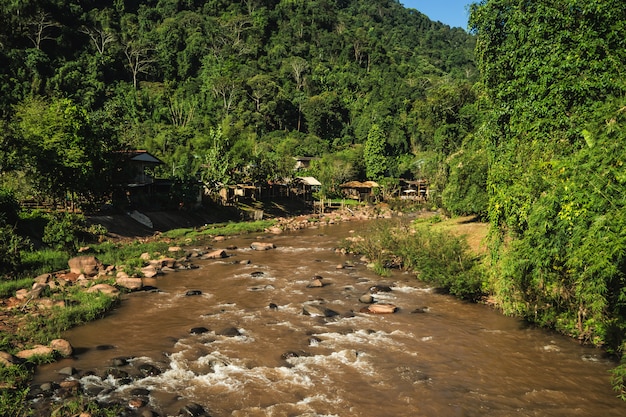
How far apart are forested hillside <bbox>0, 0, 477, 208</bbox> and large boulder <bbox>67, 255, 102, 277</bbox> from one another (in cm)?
911

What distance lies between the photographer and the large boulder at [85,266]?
19016 millimetres

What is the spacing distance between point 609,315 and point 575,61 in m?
6.32

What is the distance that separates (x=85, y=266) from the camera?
63.6 ft

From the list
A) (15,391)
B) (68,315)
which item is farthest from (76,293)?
(15,391)

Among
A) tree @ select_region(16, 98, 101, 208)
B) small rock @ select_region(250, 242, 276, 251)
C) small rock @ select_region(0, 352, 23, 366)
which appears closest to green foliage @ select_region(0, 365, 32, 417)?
small rock @ select_region(0, 352, 23, 366)

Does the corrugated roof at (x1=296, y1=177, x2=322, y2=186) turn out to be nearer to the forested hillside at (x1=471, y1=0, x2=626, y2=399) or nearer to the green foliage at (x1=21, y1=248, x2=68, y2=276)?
the green foliage at (x1=21, y1=248, x2=68, y2=276)

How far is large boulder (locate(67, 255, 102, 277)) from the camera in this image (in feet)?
62.4

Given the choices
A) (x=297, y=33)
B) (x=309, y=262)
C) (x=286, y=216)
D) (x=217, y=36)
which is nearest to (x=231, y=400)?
(x=309, y=262)

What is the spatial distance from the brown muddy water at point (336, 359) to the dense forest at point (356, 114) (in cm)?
125

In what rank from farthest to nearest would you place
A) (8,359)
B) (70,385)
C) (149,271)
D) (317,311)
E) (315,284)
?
(149,271) → (315,284) → (317,311) → (8,359) → (70,385)

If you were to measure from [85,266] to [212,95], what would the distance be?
234ft

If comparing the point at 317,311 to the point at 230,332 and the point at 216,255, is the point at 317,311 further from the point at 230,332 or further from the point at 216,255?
the point at 216,255

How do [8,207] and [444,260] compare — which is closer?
[444,260]

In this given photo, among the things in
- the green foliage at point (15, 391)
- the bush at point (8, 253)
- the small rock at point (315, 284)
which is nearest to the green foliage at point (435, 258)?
the small rock at point (315, 284)
